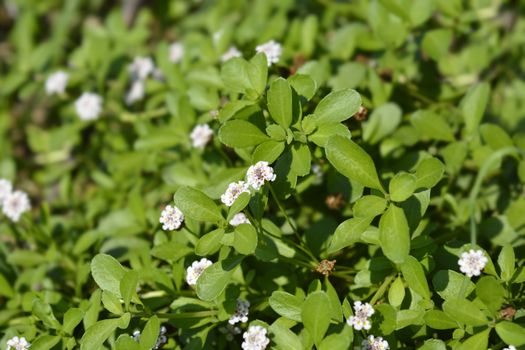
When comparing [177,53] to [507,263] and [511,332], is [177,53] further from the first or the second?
[511,332]

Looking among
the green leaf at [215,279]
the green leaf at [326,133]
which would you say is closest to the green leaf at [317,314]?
the green leaf at [215,279]

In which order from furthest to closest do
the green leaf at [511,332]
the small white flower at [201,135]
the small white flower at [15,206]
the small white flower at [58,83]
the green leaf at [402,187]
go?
the small white flower at [58,83] < the small white flower at [15,206] < the small white flower at [201,135] < the green leaf at [402,187] < the green leaf at [511,332]

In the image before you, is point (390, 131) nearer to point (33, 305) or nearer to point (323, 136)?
point (323, 136)

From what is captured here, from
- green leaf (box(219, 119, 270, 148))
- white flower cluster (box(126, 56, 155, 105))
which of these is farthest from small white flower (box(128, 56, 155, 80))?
green leaf (box(219, 119, 270, 148))

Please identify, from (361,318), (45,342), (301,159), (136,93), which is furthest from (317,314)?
(136,93)

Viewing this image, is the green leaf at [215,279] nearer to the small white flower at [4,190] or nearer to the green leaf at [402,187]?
the green leaf at [402,187]

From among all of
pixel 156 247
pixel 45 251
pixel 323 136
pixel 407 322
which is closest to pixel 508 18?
pixel 323 136

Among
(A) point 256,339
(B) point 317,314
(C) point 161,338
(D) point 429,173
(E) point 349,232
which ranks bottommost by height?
(C) point 161,338
